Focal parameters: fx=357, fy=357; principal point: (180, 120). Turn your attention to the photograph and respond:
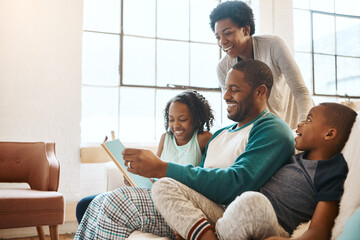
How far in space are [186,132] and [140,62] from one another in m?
1.98

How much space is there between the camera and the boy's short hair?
1.18 metres

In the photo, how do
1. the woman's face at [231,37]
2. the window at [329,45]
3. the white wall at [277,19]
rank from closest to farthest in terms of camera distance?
the woman's face at [231,37], the white wall at [277,19], the window at [329,45]

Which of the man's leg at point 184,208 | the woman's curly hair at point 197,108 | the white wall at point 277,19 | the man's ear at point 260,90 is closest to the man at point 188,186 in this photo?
the man's leg at point 184,208

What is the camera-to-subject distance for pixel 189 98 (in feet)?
6.48

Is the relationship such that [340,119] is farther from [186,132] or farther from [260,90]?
[186,132]

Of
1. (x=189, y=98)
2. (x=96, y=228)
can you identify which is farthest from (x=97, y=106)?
(x=96, y=228)

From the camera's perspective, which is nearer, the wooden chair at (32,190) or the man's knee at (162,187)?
the man's knee at (162,187)

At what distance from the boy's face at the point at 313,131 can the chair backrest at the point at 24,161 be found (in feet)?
6.49

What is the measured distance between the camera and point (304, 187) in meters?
1.13

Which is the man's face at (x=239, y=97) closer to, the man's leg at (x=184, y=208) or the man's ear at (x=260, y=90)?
the man's ear at (x=260, y=90)

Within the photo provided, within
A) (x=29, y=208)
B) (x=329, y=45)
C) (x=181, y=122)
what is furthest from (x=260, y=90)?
(x=329, y=45)

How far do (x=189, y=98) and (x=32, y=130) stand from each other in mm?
1818

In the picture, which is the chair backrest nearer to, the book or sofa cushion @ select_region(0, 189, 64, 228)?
sofa cushion @ select_region(0, 189, 64, 228)

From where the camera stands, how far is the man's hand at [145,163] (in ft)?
4.08
